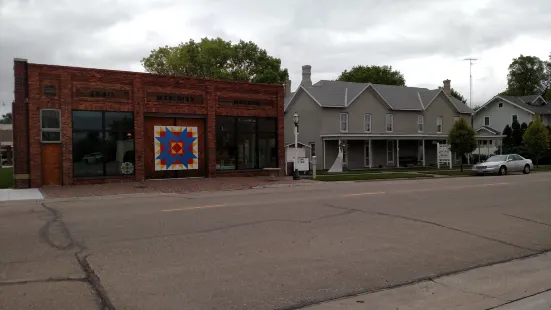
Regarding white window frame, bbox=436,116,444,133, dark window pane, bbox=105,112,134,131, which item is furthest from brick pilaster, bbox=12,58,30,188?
white window frame, bbox=436,116,444,133

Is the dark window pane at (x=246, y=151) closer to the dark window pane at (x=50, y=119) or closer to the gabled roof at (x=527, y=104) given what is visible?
the dark window pane at (x=50, y=119)

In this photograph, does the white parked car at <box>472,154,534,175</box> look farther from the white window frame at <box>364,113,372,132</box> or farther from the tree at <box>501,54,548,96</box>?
the tree at <box>501,54,548,96</box>

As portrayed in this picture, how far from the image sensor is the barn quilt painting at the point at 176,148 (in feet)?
75.1

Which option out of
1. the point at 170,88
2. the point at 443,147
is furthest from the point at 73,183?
the point at 443,147

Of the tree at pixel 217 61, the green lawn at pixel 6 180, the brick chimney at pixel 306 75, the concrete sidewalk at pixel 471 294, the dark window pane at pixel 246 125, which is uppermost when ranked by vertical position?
the tree at pixel 217 61

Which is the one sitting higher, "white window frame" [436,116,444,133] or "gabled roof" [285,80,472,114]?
"gabled roof" [285,80,472,114]

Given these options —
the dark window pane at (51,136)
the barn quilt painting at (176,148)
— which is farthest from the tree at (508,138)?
the dark window pane at (51,136)

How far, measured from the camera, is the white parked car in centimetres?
2975

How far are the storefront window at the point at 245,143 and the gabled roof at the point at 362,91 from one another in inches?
440

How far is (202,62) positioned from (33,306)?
4416cm

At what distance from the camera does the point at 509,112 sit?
57.0 metres

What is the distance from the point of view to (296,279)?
19.7ft

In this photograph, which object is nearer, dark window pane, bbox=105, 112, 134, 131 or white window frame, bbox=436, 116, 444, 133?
dark window pane, bbox=105, 112, 134, 131

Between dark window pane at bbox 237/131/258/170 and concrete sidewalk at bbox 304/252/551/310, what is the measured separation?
19240 mm
